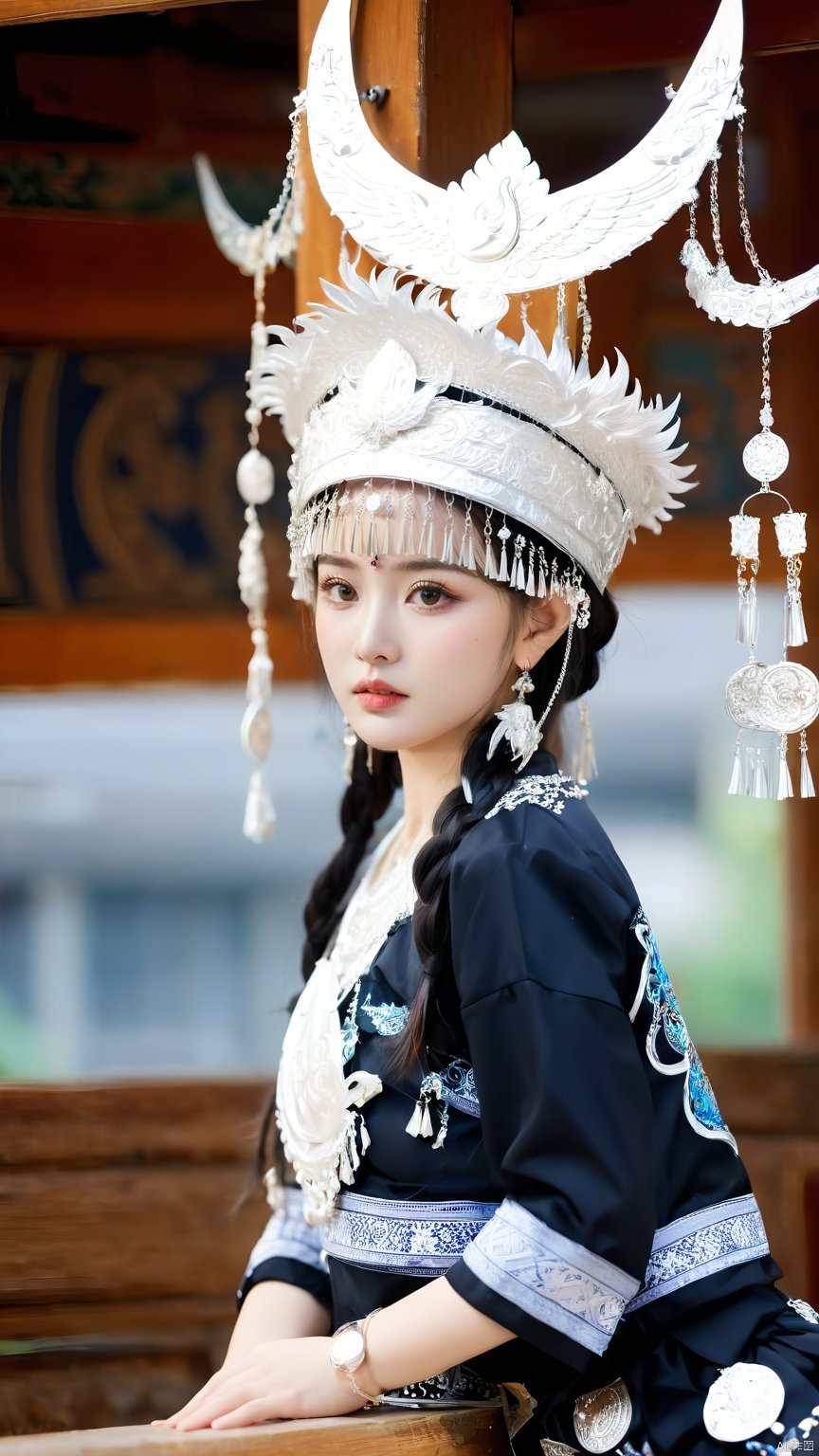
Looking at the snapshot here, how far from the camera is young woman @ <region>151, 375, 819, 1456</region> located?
1.21 meters

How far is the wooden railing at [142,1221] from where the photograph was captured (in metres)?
2.37

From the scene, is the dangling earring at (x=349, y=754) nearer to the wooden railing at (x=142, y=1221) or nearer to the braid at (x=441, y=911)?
the braid at (x=441, y=911)

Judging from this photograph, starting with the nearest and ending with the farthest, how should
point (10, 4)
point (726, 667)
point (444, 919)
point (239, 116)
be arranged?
1. point (444, 919)
2. point (10, 4)
3. point (239, 116)
4. point (726, 667)

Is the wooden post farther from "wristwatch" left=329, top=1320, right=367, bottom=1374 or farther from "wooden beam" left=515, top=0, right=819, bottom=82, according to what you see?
"wristwatch" left=329, top=1320, right=367, bottom=1374

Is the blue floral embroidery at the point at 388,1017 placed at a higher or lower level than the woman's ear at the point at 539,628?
lower

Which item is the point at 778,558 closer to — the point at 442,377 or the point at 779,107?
the point at 779,107

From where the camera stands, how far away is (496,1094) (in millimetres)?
1227

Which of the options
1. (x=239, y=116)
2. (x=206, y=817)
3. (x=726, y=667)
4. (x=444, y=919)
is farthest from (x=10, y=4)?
(x=206, y=817)

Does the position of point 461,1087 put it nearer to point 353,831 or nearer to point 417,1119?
point 417,1119

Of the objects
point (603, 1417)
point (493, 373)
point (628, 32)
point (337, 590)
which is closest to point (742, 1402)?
point (603, 1417)

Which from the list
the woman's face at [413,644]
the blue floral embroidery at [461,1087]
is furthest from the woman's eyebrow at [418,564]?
the blue floral embroidery at [461,1087]

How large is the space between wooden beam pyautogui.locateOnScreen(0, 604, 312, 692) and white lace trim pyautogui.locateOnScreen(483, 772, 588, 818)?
134cm

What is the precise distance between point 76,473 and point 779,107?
1.31m

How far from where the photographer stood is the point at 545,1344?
121cm
